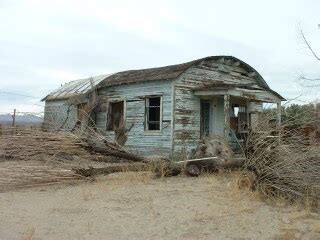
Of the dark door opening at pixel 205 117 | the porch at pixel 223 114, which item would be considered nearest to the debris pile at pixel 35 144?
the porch at pixel 223 114

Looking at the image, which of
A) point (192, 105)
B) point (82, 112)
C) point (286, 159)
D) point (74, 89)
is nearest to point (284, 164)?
point (286, 159)

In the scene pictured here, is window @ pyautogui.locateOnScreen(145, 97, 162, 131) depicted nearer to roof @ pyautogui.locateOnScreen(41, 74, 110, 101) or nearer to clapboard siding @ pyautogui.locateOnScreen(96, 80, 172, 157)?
clapboard siding @ pyautogui.locateOnScreen(96, 80, 172, 157)

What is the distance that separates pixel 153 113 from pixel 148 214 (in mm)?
10655

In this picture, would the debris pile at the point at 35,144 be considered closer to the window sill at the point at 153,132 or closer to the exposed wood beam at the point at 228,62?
the window sill at the point at 153,132

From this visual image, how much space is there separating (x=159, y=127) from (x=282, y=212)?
10067 mm

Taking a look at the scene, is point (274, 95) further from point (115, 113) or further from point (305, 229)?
point (305, 229)

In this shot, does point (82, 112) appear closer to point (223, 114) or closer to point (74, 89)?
point (74, 89)

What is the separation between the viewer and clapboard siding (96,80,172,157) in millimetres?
16641

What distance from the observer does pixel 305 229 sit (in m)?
6.23

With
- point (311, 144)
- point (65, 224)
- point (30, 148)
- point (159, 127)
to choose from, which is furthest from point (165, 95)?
point (65, 224)

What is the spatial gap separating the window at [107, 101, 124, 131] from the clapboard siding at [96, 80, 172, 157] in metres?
0.19

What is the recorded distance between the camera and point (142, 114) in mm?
17672

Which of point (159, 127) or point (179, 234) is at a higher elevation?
point (159, 127)

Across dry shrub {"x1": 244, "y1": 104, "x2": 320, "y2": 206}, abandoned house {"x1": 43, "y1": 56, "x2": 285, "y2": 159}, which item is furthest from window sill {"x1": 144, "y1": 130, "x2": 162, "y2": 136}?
dry shrub {"x1": 244, "y1": 104, "x2": 320, "y2": 206}
